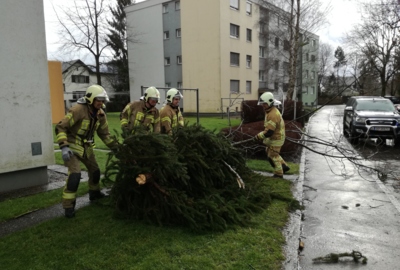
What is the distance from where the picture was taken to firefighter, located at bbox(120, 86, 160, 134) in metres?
6.20

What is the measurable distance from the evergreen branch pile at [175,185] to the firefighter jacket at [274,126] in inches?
89.9

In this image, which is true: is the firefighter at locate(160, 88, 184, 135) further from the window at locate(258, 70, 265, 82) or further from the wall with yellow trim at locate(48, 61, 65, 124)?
the window at locate(258, 70, 265, 82)

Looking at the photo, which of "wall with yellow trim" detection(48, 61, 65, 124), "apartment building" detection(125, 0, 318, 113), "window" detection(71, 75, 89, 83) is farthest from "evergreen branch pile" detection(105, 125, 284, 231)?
"window" detection(71, 75, 89, 83)

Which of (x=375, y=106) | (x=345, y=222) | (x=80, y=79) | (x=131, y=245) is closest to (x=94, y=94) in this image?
(x=131, y=245)

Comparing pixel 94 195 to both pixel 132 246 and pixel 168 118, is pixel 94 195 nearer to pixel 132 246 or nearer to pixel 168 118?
pixel 132 246

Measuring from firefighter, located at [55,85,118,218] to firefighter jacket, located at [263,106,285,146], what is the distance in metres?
3.47

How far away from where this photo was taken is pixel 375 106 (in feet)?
45.1

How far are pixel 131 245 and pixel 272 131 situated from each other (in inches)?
166

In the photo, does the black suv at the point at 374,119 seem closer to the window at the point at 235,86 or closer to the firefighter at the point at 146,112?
the firefighter at the point at 146,112

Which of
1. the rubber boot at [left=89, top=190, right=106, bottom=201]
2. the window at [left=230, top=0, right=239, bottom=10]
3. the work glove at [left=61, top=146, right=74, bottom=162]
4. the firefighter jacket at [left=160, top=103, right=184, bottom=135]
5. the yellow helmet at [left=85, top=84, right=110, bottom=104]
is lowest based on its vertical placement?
the rubber boot at [left=89, top=190, right=106, bottom=201]

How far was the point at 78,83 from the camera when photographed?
5697 cm

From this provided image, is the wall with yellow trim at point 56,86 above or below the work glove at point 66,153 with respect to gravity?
above

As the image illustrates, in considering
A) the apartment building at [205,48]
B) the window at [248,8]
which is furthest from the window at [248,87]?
the window at [248,8]

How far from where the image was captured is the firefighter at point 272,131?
685cm
